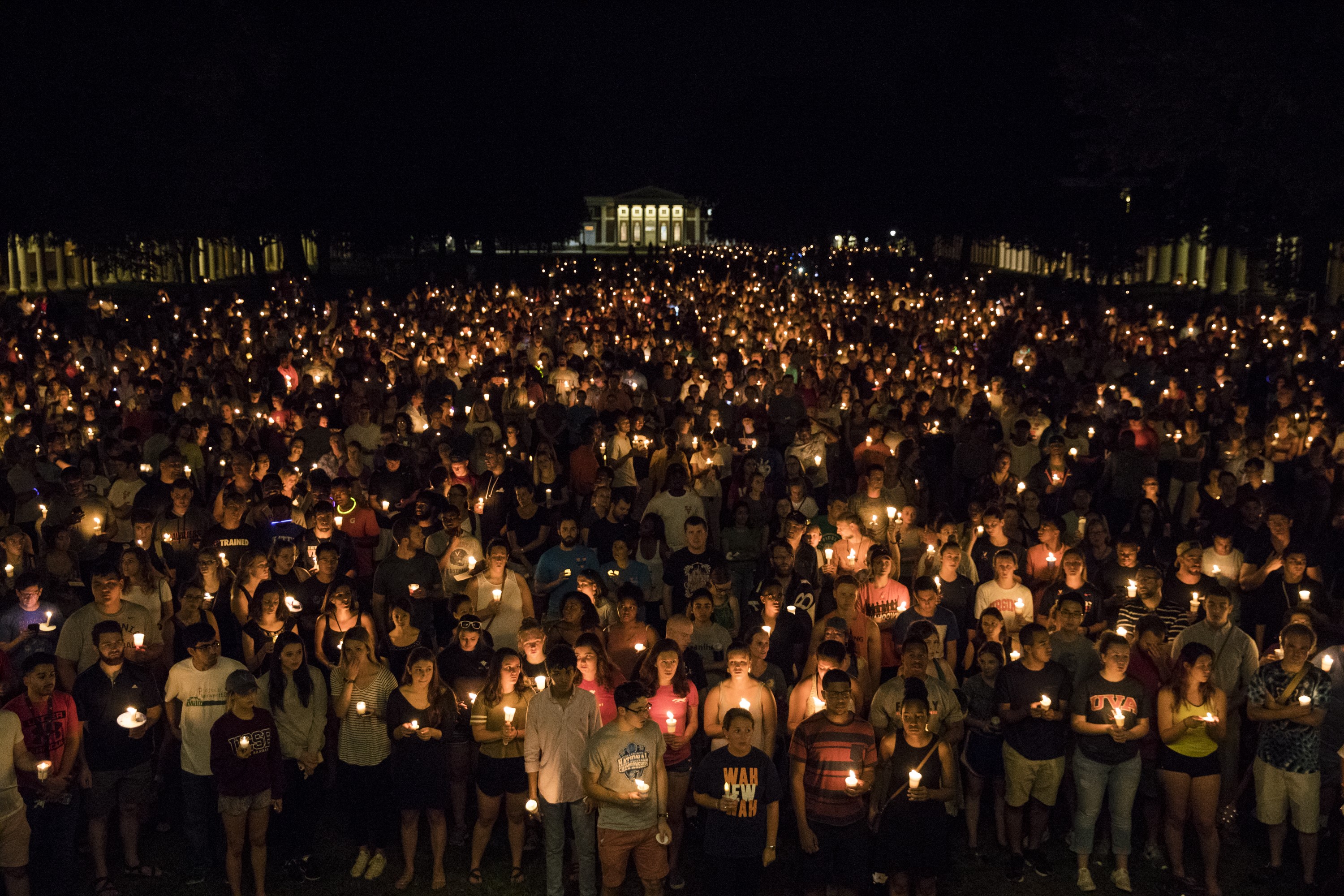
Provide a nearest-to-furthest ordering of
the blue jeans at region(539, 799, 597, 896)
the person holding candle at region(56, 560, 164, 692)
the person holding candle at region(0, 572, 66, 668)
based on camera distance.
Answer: the blue jeans at region(539, 799, 597, 896) → the person holding candle at region(56, 560, 164, 692) → the person holding candle at region(0, 572, 66, 668)

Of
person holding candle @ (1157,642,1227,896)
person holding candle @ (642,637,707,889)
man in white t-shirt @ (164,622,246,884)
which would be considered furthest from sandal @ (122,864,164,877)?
person holding candle @ (1157,642,1227,896)

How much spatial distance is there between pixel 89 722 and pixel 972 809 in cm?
493

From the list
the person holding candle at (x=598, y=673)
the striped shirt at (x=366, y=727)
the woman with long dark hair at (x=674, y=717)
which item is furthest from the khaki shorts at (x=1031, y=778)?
the striped shirt at (x=366, y=727)

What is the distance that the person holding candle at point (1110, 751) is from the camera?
7.07m

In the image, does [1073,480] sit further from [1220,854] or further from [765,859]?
[765,859]

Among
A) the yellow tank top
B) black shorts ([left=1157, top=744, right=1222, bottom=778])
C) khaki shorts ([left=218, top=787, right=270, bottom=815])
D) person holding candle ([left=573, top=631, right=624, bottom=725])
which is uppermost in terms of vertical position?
person holding candle ([left=573, top=631, right=624, bottom=725])

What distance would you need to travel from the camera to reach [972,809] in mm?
7566

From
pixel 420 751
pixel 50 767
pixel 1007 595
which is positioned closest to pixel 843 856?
pixel 420 751

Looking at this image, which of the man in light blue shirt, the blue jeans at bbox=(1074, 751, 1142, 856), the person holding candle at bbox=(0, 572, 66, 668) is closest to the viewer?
the blue jeans at bbox=(1074, 751, 1142, 856)

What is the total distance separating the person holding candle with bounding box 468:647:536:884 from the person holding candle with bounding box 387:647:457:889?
18 centimetres

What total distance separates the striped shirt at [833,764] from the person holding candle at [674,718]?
718mm

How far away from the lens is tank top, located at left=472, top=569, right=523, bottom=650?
8461 millimetres

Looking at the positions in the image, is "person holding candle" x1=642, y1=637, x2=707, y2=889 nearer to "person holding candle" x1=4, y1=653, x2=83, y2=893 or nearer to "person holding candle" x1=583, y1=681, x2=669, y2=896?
"person holding candle" x1=583, y1=681, x2=669, y2=896

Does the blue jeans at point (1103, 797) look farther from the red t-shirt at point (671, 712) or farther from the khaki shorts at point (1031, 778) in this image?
the red t-shirt at point (671, 712)
